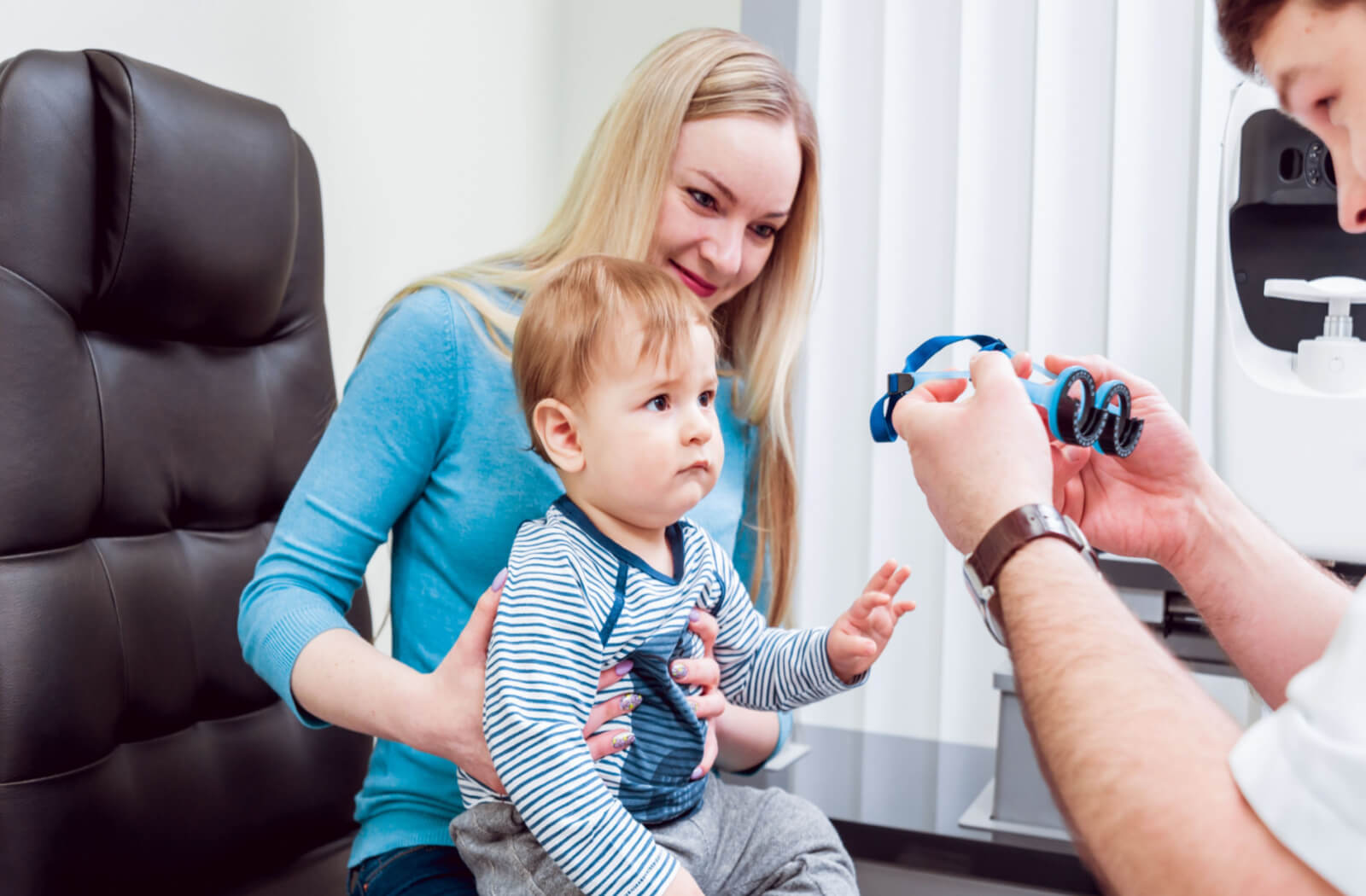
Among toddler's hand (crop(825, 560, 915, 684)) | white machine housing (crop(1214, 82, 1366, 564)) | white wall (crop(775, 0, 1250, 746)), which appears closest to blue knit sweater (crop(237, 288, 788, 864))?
toddler's hand (crop(825, 560, 915, 684))

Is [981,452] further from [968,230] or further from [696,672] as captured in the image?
[968,230]

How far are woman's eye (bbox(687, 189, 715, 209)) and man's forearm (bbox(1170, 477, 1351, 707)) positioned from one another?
586 millimetres

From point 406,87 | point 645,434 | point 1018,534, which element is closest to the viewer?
point 1018,534

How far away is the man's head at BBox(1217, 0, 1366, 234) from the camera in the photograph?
2.32 feet

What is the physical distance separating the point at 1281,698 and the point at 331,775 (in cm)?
97

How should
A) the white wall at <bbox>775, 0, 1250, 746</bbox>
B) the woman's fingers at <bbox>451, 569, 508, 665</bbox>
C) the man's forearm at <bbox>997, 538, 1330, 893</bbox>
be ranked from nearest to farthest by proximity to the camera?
the man's forearm at <bbox>997, 538, 1330, 893</bbox> → the woman's fingers at <bbox>451, 569, 508, 665</bbox> → the white wall at <bbox>775, 0, 1250, 746</bbox>

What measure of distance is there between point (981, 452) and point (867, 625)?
0.27 metres

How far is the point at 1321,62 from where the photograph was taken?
727 millimetres

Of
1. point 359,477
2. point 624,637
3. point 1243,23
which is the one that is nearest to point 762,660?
point 624,637

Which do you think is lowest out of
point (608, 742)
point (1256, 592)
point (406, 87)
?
point (608, 742)

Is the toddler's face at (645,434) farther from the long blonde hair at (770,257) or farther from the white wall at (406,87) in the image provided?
the white wall at (406,87)

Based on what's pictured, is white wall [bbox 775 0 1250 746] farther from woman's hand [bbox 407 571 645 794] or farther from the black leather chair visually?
woman's hand [bbox 407 571 645 794]

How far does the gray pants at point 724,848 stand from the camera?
955mm

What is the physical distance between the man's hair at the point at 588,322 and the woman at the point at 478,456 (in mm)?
124
